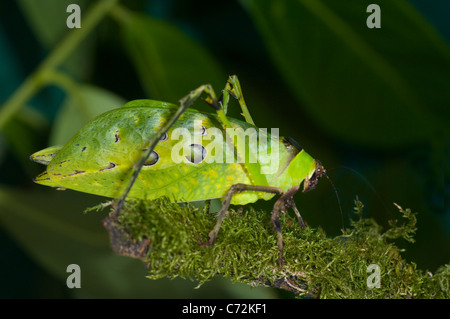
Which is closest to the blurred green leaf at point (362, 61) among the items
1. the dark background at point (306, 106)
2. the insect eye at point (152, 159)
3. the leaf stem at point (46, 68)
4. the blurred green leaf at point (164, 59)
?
the dark background at point (306, 106)

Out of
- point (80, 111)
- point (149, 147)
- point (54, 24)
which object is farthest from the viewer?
point (54, 24)

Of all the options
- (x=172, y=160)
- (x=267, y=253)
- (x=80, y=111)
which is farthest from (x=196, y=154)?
(x=80, y=111)

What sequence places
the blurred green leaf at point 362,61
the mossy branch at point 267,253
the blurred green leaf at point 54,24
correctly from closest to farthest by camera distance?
1. the mossy branch at point 267,253
2. the blurred green leaf at point 362,61
3. the blurred green leaf at point 54,24

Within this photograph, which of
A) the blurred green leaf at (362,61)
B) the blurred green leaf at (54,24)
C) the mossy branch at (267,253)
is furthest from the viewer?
the blurred green leaf at (54,24)

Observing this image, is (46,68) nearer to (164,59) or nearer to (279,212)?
(164,59)

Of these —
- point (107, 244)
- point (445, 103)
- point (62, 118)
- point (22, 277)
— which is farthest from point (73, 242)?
point (445, 103)

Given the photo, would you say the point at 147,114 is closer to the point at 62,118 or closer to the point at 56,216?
the point at 62,118

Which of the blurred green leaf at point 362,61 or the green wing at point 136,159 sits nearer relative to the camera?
the green wing at point 136,159

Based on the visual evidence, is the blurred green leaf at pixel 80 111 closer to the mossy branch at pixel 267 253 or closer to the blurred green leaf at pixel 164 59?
the blurred green leaf at pixel 164 59
